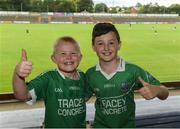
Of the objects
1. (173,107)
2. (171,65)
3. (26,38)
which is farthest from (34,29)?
(173,107)

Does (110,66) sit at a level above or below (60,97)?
above

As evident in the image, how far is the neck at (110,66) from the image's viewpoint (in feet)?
5.23

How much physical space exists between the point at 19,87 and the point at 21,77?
0.19 ft

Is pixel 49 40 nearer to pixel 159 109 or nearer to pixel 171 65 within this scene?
pixel 171 65

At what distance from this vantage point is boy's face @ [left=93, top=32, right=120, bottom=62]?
1564 mm

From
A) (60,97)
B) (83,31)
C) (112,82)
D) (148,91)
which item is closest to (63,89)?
(60,97)

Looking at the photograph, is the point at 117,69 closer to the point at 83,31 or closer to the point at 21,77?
the point at 21,77

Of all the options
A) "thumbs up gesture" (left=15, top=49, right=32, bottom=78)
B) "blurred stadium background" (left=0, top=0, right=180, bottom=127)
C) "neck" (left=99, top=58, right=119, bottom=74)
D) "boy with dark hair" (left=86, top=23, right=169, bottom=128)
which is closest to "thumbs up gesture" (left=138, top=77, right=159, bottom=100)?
"boy with dark hair" (left=86, top=23, right=169, bottom=128)

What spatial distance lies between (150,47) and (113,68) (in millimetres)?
12789

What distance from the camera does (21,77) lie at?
134 cm

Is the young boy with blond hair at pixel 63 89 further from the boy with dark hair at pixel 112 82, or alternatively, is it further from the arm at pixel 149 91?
the arm at pixel 149 91

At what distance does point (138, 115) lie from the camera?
2.88 m

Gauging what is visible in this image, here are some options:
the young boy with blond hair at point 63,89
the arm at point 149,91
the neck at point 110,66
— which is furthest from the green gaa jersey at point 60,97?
the arm at point 149,91

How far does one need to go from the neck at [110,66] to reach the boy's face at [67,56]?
0.11 metres
